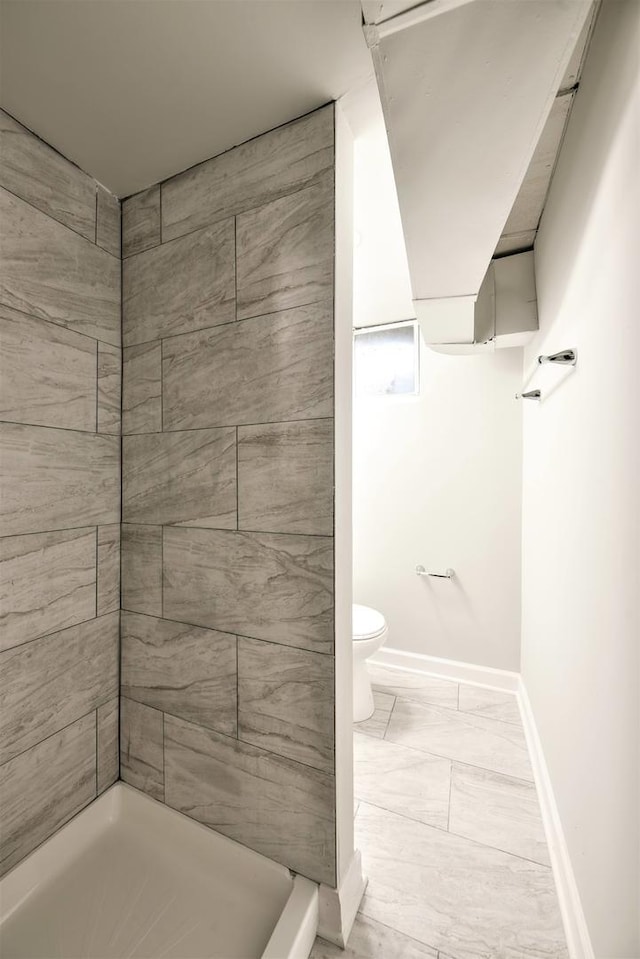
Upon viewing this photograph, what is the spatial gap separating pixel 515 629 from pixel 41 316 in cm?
269

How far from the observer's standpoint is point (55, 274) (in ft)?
4.36

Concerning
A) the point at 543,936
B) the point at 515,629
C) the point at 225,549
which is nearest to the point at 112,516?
the point at 225,549

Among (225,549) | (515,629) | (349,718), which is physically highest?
(225,549)

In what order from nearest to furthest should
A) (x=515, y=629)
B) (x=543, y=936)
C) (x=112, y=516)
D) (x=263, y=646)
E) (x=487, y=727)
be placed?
(x=543, y=936) → (x=263, y=646) → (x=112, y=516) → (x=487, y=727) → (x=515, y=629)

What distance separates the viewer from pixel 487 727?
2102mm

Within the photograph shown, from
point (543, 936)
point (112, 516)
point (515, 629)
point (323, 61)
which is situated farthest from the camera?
point (515, 629)

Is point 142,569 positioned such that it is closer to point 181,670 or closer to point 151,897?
point 181,670

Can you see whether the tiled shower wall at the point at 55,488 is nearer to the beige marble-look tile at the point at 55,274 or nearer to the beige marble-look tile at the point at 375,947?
the beige marble-look tile at the point at 55,274

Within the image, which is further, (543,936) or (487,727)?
(487,727)

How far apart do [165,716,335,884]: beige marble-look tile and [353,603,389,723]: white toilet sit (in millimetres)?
860

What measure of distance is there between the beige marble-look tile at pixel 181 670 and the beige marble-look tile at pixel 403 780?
2.66 feet

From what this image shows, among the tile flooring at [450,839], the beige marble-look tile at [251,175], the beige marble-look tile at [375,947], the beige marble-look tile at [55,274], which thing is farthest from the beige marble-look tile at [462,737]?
the beige marble-look tile at [251,175]

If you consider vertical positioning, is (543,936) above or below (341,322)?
below

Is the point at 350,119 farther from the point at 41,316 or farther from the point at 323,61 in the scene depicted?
the point at 41,316
